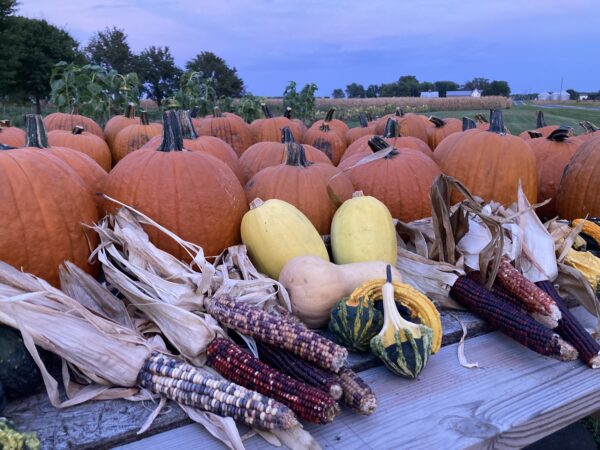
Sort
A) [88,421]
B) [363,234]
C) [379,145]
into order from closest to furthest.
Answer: [88,421] < [363,234] < [379,145]

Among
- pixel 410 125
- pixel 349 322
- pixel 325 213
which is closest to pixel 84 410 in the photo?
pixel 349 322

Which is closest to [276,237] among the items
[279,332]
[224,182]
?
[224,182]

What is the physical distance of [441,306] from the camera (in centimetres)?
200

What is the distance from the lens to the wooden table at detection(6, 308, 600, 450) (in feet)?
3.98

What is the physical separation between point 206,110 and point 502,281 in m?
8.42

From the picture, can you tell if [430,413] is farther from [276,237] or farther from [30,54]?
[30,54]

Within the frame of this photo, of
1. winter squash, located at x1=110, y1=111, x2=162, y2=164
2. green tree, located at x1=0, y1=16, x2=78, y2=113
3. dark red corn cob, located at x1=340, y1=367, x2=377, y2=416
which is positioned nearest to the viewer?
dark red corn cob, located at x1=340, y1=367, x2=377, y2=416

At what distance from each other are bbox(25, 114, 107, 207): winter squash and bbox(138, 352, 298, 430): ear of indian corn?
3.38ft

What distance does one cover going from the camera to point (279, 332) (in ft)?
4.68

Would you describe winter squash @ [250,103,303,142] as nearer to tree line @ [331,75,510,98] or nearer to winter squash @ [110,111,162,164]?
winter squash @ [110,111,162,164]

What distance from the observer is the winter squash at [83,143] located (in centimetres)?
413

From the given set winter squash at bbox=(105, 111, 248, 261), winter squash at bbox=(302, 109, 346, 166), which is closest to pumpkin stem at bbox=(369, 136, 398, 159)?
winter squash at bbox=(105, 111, 248, 261)

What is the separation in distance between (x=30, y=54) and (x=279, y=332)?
3964cm

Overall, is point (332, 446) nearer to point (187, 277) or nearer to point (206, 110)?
point (187, 277)
